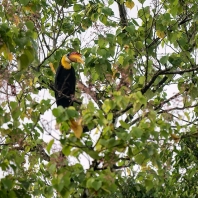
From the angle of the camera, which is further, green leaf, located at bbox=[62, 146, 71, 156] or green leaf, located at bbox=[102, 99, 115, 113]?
green leaf, located at bbox=[102, 99, 115, 113]

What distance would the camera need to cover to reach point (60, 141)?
9.55ft

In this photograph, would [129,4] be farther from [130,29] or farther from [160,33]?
[130,29]

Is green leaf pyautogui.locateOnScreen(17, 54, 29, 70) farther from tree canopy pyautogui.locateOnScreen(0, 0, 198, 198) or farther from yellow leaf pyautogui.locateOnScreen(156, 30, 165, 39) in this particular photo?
yellow leaf pyautogui.locateOnScreen(156, 30, 165, 39)

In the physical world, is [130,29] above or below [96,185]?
above

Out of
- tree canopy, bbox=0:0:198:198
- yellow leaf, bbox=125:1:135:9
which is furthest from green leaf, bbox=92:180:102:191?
yellow leaf, bbox=125:1:135:9

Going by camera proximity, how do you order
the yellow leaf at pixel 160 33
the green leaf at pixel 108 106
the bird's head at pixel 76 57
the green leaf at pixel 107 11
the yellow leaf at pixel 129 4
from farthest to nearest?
the bird's head at pixel 76 57 < the yellow leaf at pixel 129 4 < the green leaf at pixel 107 11 < the yellow leaf at pixel 160 33 < the green leaf at pixel 108 106

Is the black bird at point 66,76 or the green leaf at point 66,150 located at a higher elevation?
the black bird at point 66,76

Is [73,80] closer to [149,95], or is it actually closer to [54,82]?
[54,82]

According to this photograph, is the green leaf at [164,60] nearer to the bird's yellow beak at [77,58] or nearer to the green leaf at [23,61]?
the bird's yellow beak at [77,58]

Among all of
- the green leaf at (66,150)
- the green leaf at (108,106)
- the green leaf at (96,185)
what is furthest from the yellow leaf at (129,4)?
the green leaf at (96,185)

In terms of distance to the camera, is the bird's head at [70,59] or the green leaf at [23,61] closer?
the green leaf at [23,61]

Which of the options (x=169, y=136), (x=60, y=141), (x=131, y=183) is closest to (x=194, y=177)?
(x=131, y=183)

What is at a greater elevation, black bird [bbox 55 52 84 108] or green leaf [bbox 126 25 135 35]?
black bird [bbox 55 52 84 108]

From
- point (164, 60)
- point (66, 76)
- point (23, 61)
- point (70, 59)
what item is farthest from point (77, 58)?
point (23, 61)
